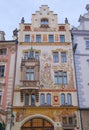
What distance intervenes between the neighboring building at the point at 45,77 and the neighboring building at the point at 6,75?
70 centimetres

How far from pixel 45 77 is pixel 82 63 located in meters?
5.13

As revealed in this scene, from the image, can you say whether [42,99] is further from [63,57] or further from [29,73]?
[63,57]

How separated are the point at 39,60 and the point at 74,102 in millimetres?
7007

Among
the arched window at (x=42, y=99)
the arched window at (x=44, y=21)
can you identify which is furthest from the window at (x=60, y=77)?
the arched window at (x=44, y=21)

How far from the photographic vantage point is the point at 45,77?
27984 millimetres

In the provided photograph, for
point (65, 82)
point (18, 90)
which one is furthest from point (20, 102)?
point (65, 82)

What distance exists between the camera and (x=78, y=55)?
29719 millimetres

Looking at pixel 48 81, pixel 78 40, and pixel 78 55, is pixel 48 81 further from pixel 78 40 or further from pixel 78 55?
pixel 78 40

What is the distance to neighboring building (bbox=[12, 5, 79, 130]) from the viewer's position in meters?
25.5

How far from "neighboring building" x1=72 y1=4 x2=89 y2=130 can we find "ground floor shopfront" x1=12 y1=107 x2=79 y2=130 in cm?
99

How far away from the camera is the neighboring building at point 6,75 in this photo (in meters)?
25.9

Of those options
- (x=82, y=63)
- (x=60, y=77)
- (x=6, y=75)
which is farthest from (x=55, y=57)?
(x=6, y=75)

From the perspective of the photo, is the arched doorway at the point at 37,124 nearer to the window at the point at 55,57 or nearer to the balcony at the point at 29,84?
the balcony at the point at 29,84

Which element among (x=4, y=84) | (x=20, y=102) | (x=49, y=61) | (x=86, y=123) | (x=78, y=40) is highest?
(x=78, y=40)
